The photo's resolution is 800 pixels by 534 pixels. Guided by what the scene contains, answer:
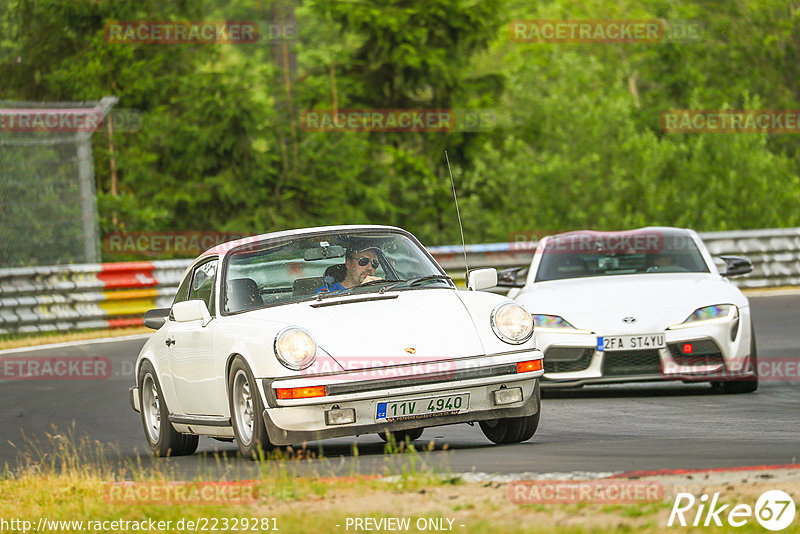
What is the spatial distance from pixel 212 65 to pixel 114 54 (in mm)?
2874

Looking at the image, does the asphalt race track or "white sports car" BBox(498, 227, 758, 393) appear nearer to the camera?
the asphalt race track

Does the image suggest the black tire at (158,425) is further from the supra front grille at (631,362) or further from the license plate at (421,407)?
the supra front grille at (631,362)

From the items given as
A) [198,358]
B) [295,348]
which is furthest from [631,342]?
[295,348]

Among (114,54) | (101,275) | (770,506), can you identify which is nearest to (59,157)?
(101,275)

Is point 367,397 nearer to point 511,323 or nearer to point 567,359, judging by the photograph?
point 511,323

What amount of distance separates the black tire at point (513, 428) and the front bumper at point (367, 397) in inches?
19.9

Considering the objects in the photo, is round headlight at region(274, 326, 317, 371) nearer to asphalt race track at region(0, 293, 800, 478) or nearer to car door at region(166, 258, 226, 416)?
asphalt race track at region(0, 293, 800, 478)

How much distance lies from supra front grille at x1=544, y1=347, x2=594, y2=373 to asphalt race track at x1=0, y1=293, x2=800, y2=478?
0.99 feet

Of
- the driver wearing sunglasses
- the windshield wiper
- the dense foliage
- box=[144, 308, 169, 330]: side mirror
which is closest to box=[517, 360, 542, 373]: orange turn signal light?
the windshield wiper

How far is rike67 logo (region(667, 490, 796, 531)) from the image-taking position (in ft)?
16.7

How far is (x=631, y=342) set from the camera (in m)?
11.0

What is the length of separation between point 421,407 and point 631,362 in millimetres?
3644

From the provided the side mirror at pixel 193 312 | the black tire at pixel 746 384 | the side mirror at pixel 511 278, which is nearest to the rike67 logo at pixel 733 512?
the side mirror at pixel 193 312

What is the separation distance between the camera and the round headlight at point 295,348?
7680 millimetres
